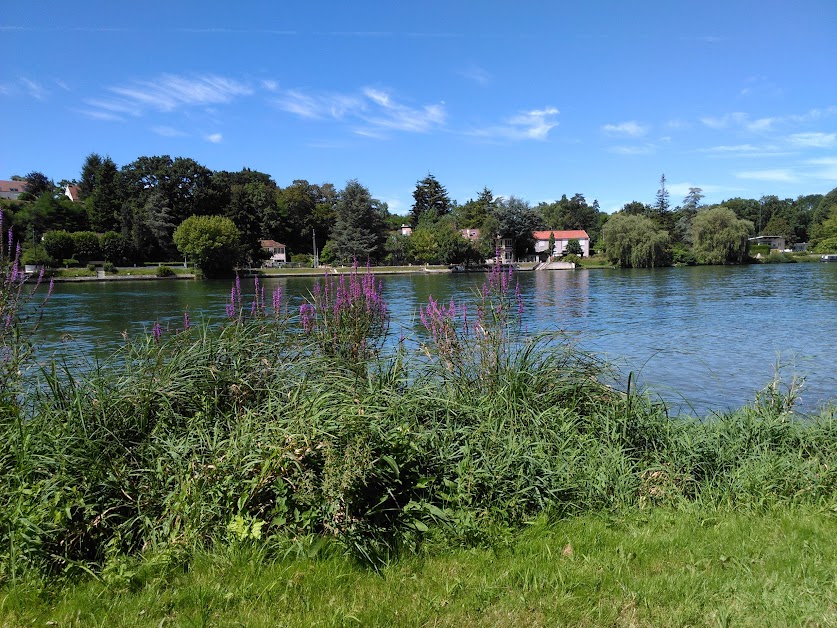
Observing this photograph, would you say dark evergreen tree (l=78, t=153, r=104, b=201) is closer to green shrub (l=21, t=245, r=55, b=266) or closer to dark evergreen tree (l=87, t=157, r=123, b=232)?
dark evergreen tree (l=87, t=157, r=123, b=232)

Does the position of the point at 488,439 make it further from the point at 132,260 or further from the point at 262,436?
the point at 132,260

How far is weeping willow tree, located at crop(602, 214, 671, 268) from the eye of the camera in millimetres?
79875

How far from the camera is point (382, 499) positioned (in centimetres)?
371

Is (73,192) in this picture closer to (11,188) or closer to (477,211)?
(11,188)

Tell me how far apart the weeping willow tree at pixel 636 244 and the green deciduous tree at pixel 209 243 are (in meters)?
53.0

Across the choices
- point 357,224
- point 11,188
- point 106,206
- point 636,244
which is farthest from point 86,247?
point 11,188

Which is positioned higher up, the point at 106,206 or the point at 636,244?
the point at 106,206

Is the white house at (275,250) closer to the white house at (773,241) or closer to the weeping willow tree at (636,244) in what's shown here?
the weeping willow tree at (636,244)

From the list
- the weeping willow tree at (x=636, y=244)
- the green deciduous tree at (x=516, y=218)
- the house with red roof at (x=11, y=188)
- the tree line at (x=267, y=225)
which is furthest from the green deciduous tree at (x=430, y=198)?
the house with red roof at (x=11, y=188)

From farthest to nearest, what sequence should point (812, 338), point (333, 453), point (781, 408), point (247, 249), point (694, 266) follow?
point (247, 249) < point (694, 266) < point (812, 338) < point (781, 408) < point (333, 453)

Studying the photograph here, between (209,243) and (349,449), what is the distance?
81800mm

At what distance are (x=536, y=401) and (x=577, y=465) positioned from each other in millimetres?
955

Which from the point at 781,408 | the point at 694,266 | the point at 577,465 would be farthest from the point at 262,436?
the point at 694,266

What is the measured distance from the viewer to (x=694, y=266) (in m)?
80.8
